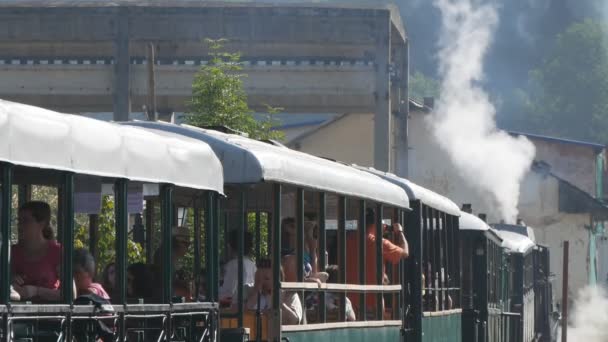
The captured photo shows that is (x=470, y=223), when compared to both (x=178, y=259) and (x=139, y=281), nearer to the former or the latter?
(x=178, y=259)

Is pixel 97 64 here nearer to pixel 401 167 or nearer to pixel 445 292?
pixel 401 167

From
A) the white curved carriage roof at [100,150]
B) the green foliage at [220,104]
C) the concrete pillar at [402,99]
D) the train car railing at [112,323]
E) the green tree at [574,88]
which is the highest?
the green tree at [574,88]

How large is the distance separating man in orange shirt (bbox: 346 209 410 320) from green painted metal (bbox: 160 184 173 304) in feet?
14.3

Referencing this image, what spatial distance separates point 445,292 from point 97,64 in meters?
20.0

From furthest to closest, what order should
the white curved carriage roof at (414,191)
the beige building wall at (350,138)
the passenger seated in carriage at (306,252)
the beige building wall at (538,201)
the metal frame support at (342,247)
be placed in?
the beige building wall at (538,201) → the beige building wall at (350,138) → the white curved carriage roof at (414,191) → the metal frame support at (342,247) → the passenger seated in carriage at (306,252)

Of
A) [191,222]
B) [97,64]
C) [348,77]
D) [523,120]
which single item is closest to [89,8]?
[97,64]

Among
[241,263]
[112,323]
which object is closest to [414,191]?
[241,263]

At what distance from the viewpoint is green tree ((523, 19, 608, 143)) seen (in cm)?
13850

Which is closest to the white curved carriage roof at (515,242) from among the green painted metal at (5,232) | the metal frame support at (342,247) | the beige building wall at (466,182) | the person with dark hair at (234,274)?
the metal frame support at (342,247)

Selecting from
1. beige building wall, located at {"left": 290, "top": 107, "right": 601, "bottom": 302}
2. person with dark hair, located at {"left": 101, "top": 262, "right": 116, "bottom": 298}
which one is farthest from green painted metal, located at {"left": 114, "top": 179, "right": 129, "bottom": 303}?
beige building wall, located at {"left": 290, "top": 107, "right": 601, "bottom": 302}

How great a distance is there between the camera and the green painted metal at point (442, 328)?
16.9 m

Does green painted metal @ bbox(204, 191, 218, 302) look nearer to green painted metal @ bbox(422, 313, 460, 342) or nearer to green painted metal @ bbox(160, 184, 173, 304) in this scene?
green painted metal @ bbox(160, 184, 173, 304)

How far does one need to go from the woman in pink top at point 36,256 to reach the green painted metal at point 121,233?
0.63 m

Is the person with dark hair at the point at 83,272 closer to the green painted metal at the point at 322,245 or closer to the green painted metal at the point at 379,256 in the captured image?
the green painted metal at the point at 322,245
